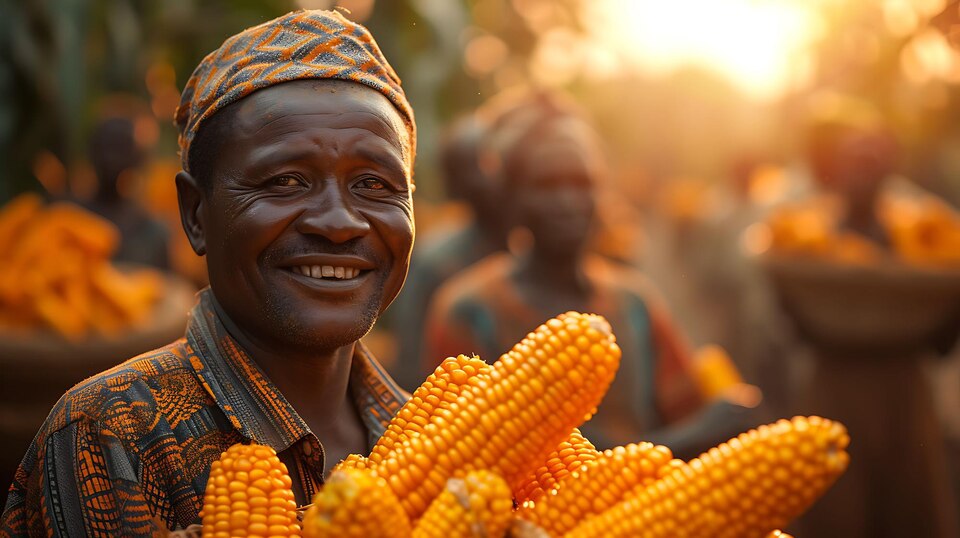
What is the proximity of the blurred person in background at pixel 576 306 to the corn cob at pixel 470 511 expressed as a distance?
343cm

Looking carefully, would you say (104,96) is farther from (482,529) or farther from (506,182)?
(482,529)

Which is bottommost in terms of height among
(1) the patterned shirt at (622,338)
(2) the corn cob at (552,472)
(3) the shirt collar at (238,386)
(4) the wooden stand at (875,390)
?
(3) the shirt collar at (238,386)

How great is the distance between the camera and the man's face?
1.93 metres

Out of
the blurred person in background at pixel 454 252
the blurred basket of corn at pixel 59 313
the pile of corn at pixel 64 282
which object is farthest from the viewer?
the blurred person in background at pixel 454 252

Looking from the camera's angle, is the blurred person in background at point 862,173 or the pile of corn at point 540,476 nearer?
the pile of corn at point 540,476

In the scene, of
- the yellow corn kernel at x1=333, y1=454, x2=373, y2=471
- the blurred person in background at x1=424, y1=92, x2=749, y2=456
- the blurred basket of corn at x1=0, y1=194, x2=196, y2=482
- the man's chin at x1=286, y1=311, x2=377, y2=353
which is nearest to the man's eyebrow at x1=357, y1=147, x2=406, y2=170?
the man's chin at x1=286, y1=311, x2=377, y2=353

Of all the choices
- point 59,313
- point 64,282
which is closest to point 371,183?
point 59,313

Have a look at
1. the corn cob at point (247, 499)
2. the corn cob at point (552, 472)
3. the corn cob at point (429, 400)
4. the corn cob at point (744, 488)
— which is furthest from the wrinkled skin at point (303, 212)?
the corn cob at point (744, 488)

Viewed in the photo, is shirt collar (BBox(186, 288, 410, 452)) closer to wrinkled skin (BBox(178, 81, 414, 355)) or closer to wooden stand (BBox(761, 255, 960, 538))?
wrinkled skin (BBox(178, 81, 414, 355))

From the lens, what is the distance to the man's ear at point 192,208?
209cm

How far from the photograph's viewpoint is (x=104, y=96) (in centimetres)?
1169

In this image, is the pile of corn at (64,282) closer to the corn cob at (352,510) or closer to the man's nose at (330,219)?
the man's nose at (330,219)

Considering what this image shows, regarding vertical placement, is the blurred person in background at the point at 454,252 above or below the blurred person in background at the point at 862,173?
below

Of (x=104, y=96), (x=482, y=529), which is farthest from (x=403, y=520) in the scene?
(x=104, y=96)
